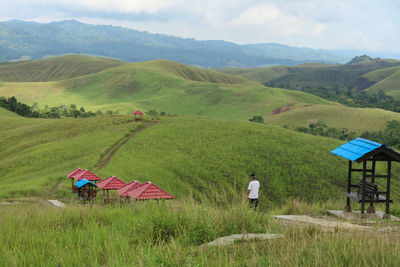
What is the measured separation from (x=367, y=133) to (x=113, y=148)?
74254 millimetres

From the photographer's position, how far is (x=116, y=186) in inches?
1108

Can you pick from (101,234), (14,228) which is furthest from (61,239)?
(14,228)

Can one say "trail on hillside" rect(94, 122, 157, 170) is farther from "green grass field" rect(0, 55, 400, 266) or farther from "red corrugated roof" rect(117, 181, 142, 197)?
"red corrugated roof" rect(117, 181, 142, 197)

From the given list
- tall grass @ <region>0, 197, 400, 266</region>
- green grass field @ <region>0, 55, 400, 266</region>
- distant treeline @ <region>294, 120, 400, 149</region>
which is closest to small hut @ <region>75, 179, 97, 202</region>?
green grass field @ <region>0, 55, 400, 266</region>

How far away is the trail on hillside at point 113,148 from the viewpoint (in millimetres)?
42625

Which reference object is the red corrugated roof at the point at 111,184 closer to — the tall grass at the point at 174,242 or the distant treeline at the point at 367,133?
the tall grass at the point at 174,242

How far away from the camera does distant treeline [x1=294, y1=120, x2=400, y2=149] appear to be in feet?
304

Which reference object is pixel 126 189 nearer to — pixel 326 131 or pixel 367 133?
pixel 326 131

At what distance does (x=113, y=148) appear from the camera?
50.3m

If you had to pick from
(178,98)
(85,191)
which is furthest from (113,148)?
(178,98)

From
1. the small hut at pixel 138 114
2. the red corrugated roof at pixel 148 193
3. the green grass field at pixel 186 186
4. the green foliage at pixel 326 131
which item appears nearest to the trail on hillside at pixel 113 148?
the green grass field at pixel 186 186

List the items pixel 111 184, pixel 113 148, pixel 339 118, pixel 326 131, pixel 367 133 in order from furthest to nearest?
pixel 339 118 < pixel 326 131 < pixel 367 133 < pixel 113 148 < pixel 111 184

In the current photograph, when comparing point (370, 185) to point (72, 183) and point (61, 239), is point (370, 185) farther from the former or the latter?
point (72, 183)

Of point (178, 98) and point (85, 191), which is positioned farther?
point (178, 98)
